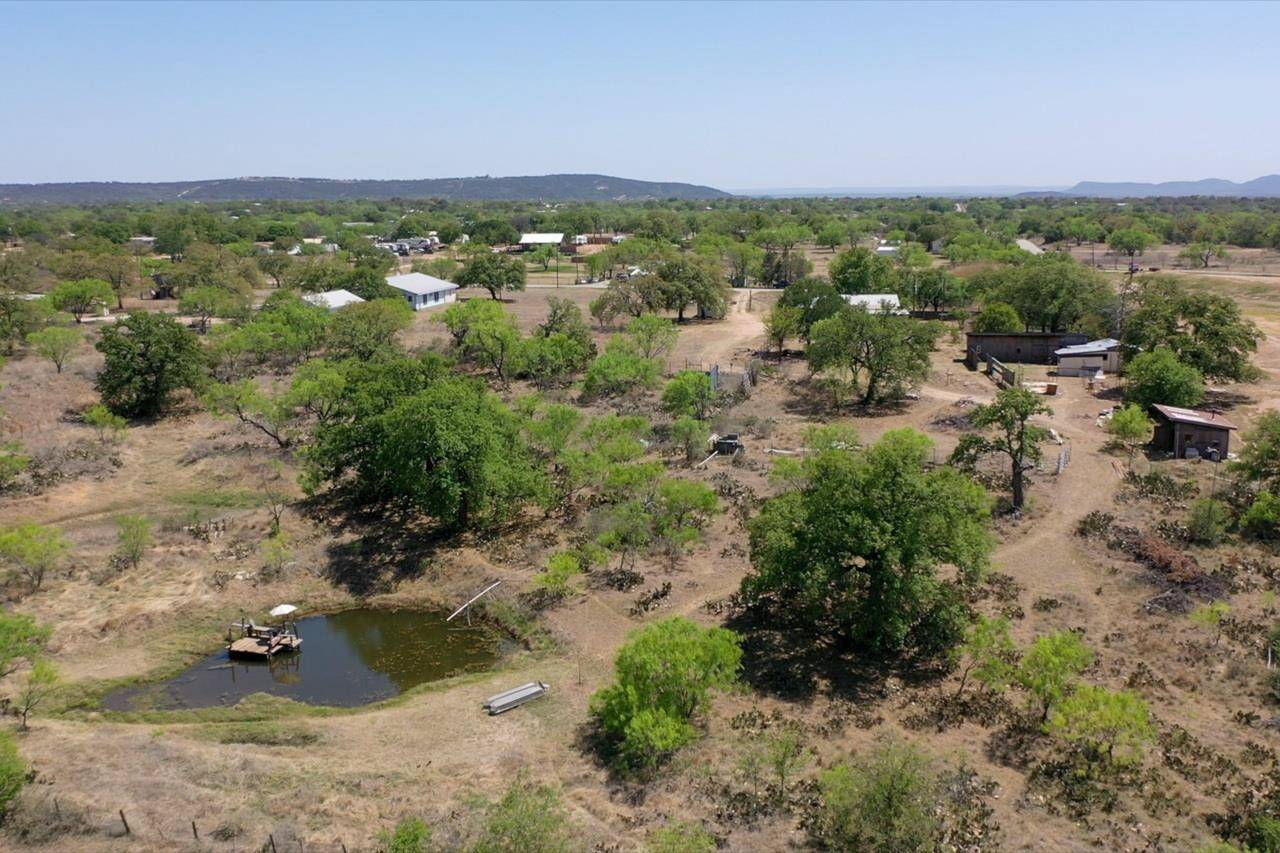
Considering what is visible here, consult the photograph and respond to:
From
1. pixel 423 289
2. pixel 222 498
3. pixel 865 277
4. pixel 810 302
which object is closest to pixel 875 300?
pixel 865 277

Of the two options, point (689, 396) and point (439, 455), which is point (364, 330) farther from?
point (439, 455)

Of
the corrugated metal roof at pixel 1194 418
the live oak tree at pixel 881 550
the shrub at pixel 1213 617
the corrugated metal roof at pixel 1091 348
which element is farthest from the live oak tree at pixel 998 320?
the live oak tree at pixel 881 550

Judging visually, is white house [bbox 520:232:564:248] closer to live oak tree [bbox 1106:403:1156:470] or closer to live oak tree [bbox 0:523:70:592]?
live oak tree [bbox 1106:403:1156:470]

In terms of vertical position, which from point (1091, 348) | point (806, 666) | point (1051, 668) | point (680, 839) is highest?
point (1091, 348)

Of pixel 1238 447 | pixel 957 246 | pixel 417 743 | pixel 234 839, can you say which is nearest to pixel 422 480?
pixel 417 743

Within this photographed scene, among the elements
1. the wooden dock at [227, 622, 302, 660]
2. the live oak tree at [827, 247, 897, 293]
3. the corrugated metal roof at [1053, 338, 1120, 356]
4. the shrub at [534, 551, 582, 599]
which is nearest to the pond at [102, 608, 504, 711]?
the wooden dock at [227, 622, 302, 660]
